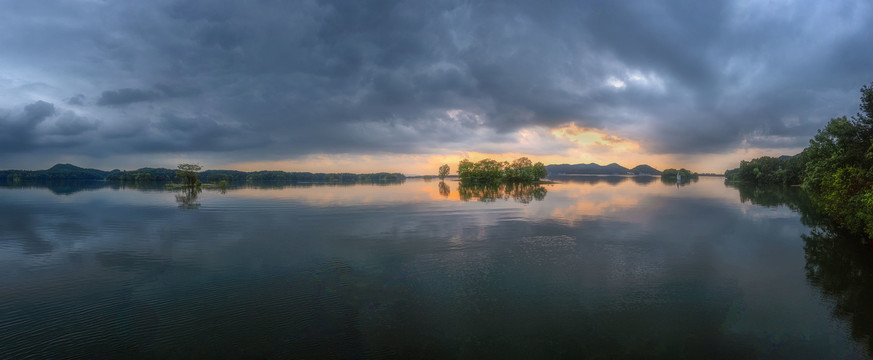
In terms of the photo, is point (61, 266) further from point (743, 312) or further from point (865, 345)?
point (865, 345)

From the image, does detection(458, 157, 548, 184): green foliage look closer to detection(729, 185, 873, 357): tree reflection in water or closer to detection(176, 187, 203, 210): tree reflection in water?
detection(176, 187, 203, 210): tree reflection in water

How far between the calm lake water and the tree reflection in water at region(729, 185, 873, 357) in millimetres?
98

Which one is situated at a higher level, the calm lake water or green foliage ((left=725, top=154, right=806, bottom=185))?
green foliage ((left=725, top=154, right=806, bottom=185))

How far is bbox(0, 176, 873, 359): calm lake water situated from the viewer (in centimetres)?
948

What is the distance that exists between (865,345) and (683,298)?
4.20 m

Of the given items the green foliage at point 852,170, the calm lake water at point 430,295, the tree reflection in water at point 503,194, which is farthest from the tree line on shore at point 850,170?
the tree reflection in water at point 503,194

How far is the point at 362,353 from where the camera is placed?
29.6ft

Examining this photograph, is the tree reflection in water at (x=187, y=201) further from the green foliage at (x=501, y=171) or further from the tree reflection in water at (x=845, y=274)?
the green foliage at (x=501, y=171)

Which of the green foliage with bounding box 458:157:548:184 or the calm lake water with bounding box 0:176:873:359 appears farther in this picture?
the green foliage with bounding box 458:157:548:184

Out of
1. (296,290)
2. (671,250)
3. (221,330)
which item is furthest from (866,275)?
(221,330)

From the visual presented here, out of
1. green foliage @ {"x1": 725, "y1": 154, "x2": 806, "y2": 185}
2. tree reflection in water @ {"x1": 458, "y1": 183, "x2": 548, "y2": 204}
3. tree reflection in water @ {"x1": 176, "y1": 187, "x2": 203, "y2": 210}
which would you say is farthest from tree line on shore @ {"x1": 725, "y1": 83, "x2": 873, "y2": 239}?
green foliage @ {"x1": 725, "y1": 154, "x2": 806, "y2": 185}

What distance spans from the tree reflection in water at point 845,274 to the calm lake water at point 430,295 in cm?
10

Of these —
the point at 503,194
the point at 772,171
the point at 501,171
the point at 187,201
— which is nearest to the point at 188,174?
the point at 187,201

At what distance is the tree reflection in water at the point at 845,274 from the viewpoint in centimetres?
1126
